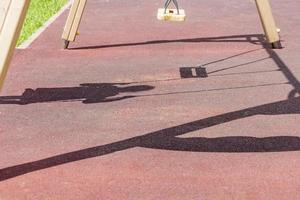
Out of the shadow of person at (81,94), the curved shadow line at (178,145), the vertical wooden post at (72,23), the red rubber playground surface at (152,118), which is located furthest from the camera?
the vertical wooden post at (72,23)

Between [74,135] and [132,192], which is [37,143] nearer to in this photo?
[74,135]

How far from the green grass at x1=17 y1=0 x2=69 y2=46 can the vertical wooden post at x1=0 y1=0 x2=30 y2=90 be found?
21.1ft

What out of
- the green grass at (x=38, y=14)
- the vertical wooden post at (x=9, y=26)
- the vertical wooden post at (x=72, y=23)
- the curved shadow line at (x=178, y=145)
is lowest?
the green grass at (x=38, y=14)

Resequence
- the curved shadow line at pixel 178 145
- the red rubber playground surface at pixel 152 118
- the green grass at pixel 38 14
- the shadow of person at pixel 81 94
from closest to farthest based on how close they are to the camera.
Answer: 1. the red rubber playground surface at pixel 152 118
2. the curved shadow line at pixel 178 145
3. the shadow of person at pixel 81 94
4. the green grass at pixel 38 14

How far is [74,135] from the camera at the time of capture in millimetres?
5652

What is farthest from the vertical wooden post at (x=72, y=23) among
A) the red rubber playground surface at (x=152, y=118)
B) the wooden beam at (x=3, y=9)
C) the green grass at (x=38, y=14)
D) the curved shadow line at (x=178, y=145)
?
the wooden beam at (x=3, y=9)

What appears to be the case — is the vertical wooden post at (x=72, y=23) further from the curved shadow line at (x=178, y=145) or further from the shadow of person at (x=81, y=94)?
the curved shadow line at (x=178, y=145)

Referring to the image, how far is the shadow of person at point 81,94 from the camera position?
6902 mm

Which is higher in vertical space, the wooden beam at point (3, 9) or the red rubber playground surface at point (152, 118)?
the wooden beam at point (3, 9)

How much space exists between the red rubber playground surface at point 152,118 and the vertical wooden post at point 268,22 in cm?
18

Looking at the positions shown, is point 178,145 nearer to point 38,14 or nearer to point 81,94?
point 81,94

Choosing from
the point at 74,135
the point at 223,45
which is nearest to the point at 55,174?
the point at 74,135

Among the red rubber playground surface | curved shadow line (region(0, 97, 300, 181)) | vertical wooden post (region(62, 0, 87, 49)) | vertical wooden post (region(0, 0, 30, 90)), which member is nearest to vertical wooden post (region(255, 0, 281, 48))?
the red rubber playground surface

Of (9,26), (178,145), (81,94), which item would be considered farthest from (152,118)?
(9,26)
